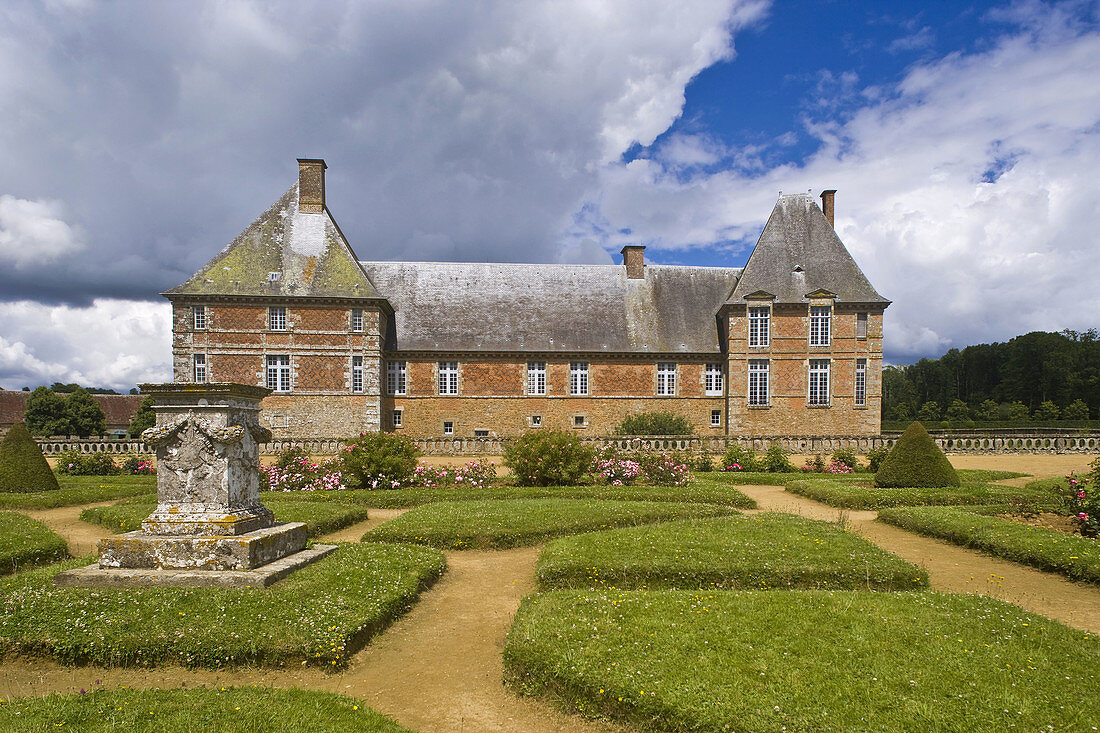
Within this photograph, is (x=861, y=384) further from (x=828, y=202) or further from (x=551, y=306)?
(x=551, y=306)

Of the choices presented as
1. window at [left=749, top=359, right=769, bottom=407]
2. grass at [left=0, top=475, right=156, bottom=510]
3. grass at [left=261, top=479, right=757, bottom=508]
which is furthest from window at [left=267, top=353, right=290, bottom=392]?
window at [left=749, top=359, right=769, bottom=407]

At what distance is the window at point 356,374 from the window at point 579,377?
363 inches

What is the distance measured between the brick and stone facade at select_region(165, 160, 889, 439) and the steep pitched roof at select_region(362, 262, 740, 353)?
0.08 metres

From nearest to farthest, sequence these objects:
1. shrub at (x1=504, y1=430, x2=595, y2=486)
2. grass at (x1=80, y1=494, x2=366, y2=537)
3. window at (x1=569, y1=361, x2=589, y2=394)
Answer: grass at (x1=80, y1=494, x2=366, y2=537) < shrub at (x1=504, y1=430, x2=595, y2=486) < window at (x1=569, y1=361, x2=589, y2=394)

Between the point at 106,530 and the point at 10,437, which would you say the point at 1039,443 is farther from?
the point at 10,437

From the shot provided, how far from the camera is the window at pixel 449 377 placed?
2584 cm

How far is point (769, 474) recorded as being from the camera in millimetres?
15320

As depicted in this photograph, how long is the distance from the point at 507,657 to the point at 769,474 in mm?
12657

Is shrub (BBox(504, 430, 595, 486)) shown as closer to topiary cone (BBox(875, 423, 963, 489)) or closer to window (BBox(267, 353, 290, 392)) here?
topiary cone (BBox(875, 423, 963, 489))

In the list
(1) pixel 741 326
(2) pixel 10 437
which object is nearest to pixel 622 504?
(2) pixel 10 437

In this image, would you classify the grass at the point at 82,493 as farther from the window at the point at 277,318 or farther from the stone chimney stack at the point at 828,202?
the stone chimney stack at the point at 828,202

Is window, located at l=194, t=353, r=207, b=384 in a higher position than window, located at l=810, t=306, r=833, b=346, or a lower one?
lower

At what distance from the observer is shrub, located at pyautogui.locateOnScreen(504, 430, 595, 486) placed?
42.4 ft

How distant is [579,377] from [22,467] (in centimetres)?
1898
